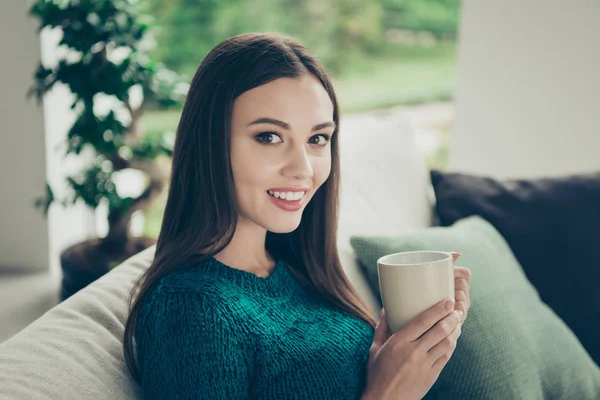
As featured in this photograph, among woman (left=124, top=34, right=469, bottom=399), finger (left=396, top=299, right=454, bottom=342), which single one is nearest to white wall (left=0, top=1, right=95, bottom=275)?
woman (left=124, top=34, right=469, bottom=399)

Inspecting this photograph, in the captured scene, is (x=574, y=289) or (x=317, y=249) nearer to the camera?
(x=317, y=249)

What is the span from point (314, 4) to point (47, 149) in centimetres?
262

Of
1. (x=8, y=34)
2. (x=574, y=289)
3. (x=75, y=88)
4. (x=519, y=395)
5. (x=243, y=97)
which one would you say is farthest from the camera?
(x=8, y=34)

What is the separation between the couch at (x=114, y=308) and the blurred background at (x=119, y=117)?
0.49 ft

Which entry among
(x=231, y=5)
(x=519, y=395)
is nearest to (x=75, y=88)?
(x=519, y=395)

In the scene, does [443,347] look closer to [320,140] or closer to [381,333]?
[381,333]

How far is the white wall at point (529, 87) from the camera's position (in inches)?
104

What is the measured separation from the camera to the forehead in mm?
1000

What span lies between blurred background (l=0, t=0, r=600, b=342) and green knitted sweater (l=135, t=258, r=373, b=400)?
32.7 inches

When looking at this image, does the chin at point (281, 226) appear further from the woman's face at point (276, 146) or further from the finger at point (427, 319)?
the finger at point (427, 319)

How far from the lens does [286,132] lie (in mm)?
1018

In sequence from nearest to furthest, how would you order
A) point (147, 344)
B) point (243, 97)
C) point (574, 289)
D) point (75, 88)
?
point (147, 344)
point (243, 97)
point (574, 289)
point (75, 88)

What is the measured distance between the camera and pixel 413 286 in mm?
953

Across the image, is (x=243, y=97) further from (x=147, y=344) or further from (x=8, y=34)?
(x=8, y=34)
